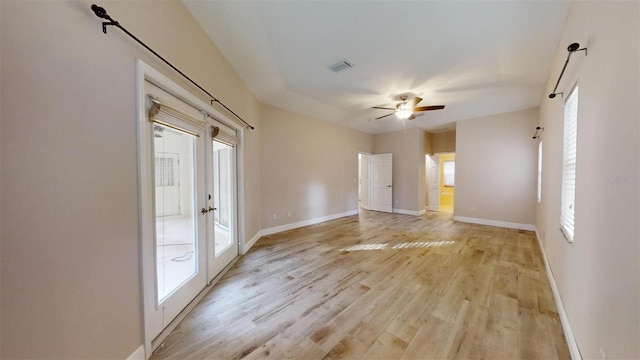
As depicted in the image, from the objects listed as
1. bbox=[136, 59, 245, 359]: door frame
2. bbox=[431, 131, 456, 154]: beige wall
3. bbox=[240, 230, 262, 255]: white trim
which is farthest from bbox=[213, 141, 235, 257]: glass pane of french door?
bbox=[431, 131, 456, 154]: beige wall

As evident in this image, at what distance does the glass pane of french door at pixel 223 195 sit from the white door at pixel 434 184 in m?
6.93

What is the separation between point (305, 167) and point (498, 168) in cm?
486

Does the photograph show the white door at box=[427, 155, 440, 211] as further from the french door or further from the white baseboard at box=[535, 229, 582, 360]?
the french door

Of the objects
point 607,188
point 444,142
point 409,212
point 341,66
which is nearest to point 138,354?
point 607,188

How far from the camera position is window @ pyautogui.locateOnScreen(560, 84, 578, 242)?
190 centimetres

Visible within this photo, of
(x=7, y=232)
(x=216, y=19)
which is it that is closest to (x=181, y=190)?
(x=7, y=232)

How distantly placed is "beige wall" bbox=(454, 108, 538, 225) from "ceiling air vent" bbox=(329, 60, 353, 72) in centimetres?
438

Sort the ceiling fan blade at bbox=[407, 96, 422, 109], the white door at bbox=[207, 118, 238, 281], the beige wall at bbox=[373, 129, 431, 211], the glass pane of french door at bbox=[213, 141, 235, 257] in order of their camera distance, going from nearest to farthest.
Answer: the white door at bbox=[207, 118, 238, 281]
the glass pane of french door at bbox=[213, 141, 235, 257]
the ceiling fan blade at bbox=[407, 96, 422, 109]
the beige wall at bbox=[373, 129, 431, 211]

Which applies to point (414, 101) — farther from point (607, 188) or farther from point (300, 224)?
point (300, 224)

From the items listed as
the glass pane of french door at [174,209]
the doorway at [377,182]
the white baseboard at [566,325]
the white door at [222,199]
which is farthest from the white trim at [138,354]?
the doorway at [377,182]

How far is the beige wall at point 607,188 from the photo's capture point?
931 mm

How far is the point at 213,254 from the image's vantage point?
8.78 ft

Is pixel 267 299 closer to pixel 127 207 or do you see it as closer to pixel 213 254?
pixel 213 254

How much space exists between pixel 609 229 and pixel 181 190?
306 cm
